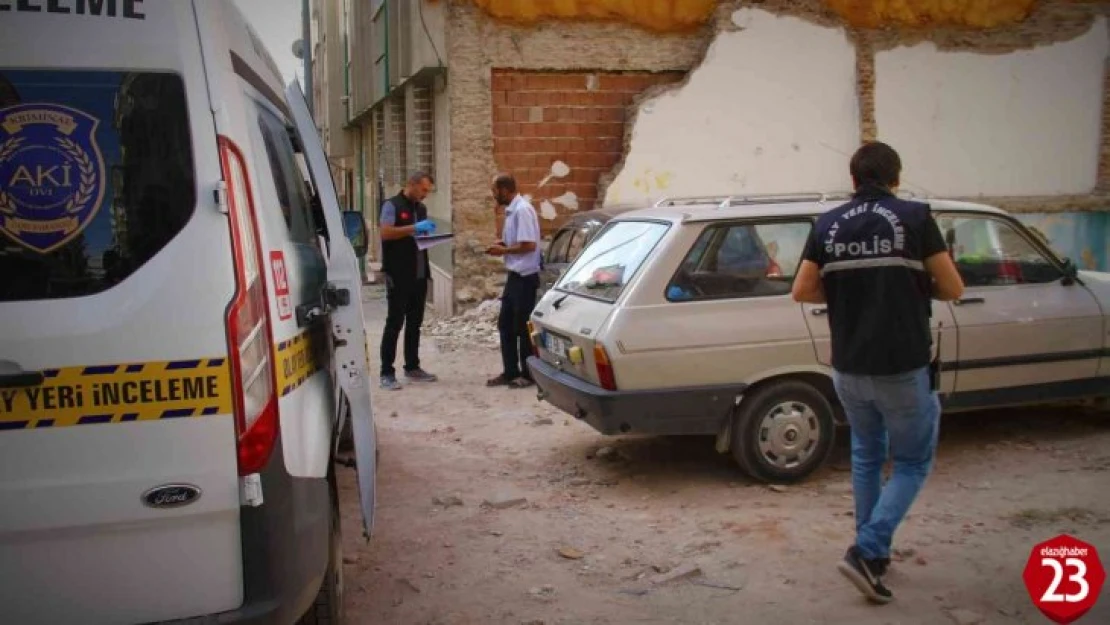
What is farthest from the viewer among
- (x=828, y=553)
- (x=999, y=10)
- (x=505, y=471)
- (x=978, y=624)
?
(x=999, y=10)

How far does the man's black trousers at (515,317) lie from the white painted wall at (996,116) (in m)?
6.55

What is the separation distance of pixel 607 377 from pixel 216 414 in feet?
10.1

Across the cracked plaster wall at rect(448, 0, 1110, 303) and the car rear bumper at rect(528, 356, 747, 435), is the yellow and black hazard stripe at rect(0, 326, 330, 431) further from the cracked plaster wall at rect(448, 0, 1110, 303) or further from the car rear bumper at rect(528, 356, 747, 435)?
the cracked plaster wall at rect(448, 0, 1110, 303)

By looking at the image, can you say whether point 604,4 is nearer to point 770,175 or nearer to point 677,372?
point 770,175

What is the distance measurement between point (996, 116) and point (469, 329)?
755 cm

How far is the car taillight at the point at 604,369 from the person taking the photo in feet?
17.9

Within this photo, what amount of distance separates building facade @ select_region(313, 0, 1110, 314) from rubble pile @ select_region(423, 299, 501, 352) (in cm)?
30

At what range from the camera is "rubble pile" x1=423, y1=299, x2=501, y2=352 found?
441 inches

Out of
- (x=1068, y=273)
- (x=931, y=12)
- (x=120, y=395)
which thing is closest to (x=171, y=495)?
(x=120, y=395)

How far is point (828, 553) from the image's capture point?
4668 mm

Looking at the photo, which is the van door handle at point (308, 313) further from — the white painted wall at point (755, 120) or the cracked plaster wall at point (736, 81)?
the white painted wall at point (755, 120)

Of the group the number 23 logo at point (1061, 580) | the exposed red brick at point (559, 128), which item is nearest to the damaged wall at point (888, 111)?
the exposed red brick at point (559, 128)

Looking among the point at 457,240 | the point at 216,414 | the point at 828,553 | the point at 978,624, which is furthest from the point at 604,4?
the point at 216,414

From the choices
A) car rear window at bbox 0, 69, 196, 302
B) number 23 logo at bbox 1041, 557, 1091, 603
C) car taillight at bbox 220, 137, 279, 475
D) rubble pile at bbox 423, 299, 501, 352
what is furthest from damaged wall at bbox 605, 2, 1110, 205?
car rear window at bbox 0, 69, 196, 302
